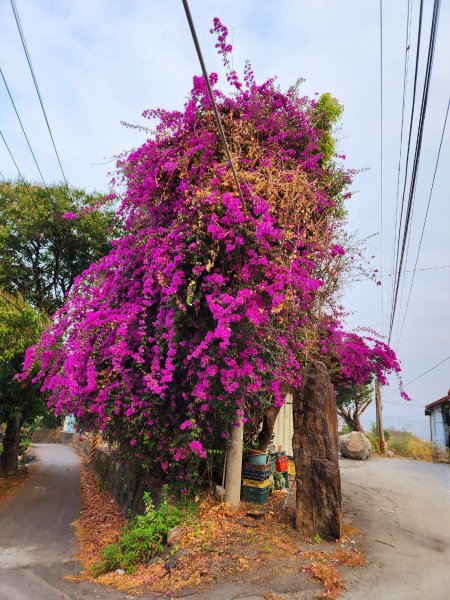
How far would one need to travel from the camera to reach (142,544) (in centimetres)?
586

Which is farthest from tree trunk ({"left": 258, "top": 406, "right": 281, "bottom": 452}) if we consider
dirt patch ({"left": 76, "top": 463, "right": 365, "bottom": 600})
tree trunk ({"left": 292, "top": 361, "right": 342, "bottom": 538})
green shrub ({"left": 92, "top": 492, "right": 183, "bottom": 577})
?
green shrub ({"left": 92, "top": 492, "right": 183, "bottom": 577})

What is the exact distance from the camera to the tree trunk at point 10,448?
14453mm

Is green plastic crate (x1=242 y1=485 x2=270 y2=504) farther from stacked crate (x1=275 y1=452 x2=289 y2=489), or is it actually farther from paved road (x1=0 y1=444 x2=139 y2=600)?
paved road (x1=0 y1=444 x2=139 y2=600)

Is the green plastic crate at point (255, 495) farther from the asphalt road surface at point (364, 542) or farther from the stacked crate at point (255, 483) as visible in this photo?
the asphalt road surface at point (364, 542)

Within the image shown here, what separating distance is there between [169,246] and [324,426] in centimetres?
367

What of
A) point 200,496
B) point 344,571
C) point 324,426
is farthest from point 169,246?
point 344,571

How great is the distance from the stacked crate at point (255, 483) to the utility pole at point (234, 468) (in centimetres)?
39

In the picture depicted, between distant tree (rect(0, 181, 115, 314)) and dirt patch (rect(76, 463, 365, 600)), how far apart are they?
893cm

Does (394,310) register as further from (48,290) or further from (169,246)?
(48,290)

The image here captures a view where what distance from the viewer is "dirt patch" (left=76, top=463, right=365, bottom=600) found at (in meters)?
4.42

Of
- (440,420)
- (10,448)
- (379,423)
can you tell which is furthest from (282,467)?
(440,420)

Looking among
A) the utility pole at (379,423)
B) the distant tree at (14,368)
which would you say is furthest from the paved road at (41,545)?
the utility pole at (379,423)

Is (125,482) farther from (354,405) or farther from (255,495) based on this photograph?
(354,405)

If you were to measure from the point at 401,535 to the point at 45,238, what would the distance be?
12.3 meters
